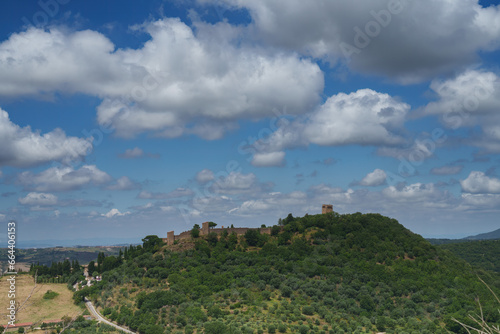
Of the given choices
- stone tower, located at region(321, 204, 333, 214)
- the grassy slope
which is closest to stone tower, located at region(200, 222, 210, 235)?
stone tower, located at region(321, 204, 333, 214)

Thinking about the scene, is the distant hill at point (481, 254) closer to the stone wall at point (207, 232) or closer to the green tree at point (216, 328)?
the stone wall at point (207, 232)

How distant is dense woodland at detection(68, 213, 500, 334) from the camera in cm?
5688

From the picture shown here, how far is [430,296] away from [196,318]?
35.8 m

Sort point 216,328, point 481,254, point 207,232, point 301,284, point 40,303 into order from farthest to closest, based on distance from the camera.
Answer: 1. point 481,254
2. point 207,232
3. point 40,303
4. point 301,284
5. point 216,328

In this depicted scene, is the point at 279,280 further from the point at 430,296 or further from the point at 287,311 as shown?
the point at 430,296

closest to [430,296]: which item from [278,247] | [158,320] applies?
[278,247]

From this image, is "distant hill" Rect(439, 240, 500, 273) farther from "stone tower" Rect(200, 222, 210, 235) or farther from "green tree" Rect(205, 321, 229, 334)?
"green tree" Rect(205, 321, 229, 334)

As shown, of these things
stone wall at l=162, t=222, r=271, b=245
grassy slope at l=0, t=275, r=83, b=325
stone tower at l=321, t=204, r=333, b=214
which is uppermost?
stone tower at l=321, t=204, r=333, b=214

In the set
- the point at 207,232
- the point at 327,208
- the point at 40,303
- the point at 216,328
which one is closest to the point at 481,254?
the point at 327,208

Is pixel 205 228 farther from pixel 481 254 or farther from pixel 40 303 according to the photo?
pixel 481 254

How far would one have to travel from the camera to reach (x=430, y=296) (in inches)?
2504

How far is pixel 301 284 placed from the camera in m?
67.6

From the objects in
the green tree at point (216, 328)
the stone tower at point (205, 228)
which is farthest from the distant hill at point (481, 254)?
the green tree at point (216, 328)

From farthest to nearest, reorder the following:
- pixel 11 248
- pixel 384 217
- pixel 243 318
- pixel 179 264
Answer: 1. pixel 384 217
2. pixel 179 264
3. pixel 243 318
4. pixel 11 248
